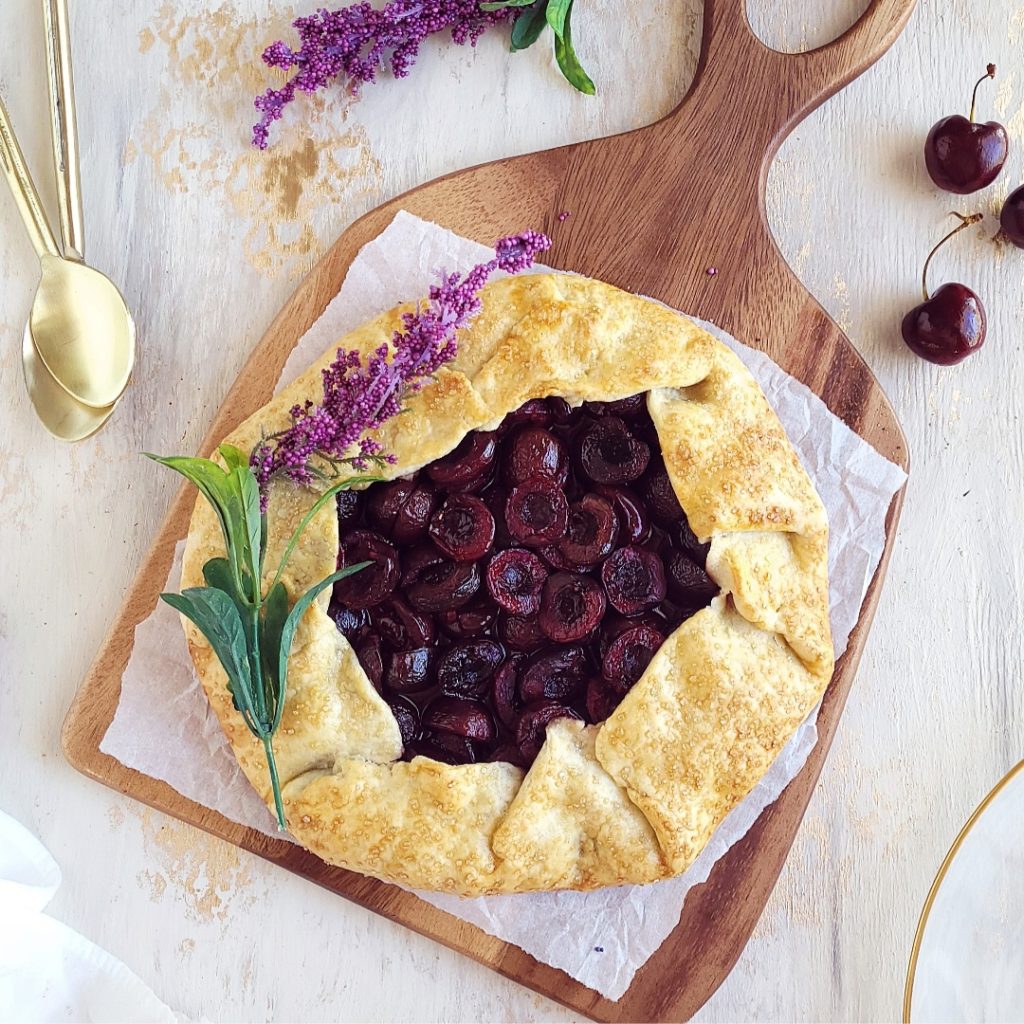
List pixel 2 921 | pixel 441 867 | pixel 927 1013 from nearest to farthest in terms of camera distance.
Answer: pixel 441 867
pixel 927 1013
pixel 2 921

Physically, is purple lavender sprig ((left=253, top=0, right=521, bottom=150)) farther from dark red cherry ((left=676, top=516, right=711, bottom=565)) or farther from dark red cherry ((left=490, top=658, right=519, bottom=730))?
dark red cherry ((left=490, top=658, right=519, bottom=730))

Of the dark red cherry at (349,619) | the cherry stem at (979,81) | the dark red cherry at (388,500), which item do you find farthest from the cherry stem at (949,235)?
the dark red cherry at (349,619)

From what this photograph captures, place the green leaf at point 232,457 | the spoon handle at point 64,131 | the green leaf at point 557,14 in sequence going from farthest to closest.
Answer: the spoon handle at point 64,131, the green leaf at point 557,14, the green leaf at point 232,457

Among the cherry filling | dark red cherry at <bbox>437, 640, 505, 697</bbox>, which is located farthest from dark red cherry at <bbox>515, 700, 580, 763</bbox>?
dark red cherry at <bbox>437, 640, 505, 697</bbox>

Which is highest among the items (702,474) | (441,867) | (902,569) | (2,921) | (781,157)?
(781,157)

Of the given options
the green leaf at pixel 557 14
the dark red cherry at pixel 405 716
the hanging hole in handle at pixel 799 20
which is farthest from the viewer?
the hanging hole in handle at pixel 799 20

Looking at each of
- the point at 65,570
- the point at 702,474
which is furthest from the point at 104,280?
the point at 702,474

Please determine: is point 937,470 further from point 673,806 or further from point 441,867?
point 441,867

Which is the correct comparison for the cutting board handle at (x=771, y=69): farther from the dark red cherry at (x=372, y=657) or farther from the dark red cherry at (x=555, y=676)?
the dark red cherry at (x=372, y=657)

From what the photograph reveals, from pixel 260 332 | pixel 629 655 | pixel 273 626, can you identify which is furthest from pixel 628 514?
pixel 260 332
